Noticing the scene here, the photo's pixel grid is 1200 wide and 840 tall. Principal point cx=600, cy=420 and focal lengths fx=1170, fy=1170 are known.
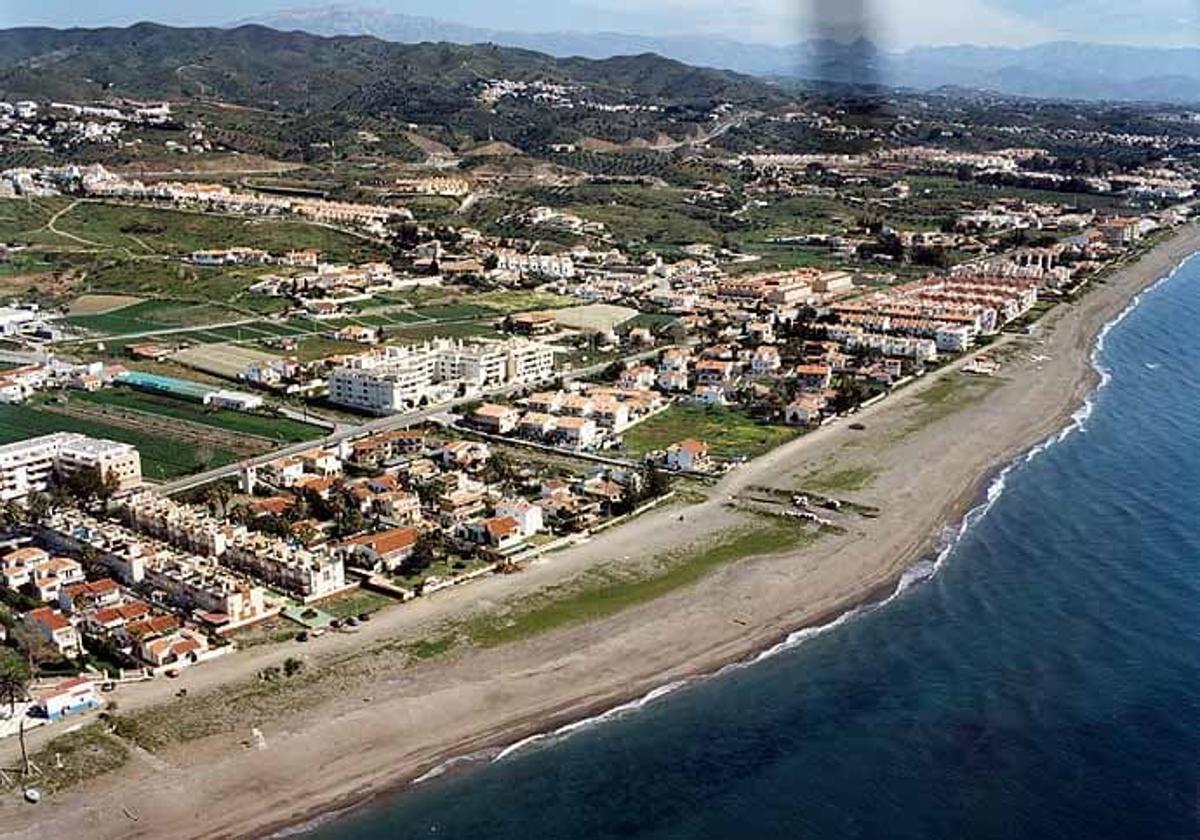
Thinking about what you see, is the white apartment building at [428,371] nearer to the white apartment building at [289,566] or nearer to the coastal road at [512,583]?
Answer: the coastal road at [512,583]

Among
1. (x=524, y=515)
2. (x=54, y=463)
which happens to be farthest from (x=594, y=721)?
(x=54, y=463)

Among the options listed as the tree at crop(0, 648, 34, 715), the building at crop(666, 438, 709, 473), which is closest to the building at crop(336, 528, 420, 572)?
the tree at crop(0, 648, 34, 715)

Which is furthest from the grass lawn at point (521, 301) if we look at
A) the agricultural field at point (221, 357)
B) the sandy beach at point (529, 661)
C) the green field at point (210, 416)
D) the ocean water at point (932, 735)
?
the ocean water at point (932, 735)

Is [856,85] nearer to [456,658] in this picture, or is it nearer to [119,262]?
[456,658]

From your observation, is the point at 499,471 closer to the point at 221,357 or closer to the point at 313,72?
the point at 221,357

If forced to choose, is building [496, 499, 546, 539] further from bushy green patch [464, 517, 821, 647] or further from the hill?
the hill
